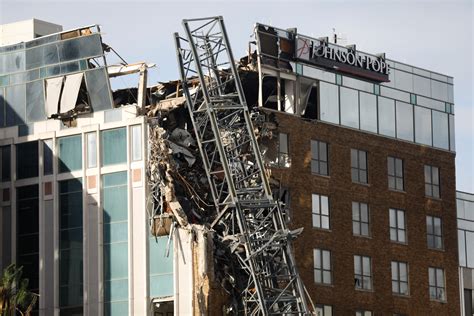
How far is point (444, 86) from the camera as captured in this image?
97.1 meters

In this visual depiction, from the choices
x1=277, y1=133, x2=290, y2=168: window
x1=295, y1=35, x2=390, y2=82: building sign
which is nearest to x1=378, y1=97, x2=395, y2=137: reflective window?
x1=295, y1=35, x2=390, y2=82: building sign

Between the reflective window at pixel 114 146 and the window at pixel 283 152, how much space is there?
8.56 m

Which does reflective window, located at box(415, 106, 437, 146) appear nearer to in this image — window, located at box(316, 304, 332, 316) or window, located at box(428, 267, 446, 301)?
window, located at box(428, 267, 446, 301)

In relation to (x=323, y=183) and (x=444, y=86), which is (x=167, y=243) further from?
(x=444, y=86)

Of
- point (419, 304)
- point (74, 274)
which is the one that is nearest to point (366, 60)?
point (419, 304)

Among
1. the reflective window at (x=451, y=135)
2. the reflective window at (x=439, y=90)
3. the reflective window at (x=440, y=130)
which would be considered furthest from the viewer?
the reflective window at (x=451, y=135)

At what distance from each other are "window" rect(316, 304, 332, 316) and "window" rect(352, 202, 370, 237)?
509 centimetres

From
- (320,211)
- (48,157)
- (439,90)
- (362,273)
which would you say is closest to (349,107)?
(320,211)

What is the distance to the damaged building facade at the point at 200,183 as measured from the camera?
80938 millimetres

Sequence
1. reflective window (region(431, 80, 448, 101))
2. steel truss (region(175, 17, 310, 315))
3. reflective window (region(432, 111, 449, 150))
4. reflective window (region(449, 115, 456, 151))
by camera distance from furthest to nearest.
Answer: reflective window (region(449, 115, 456, 151)) → reflective window (region(431, 80, 448, 101)) → reflective window (region(432, 111, 449, 150)) → steel truss (region(175, 17, 310, 315))

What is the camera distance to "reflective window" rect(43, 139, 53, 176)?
85188mm

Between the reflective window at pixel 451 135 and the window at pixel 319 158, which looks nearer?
the window at pixel 319 158

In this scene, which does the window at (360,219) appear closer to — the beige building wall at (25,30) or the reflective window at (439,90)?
the reflective window at (439,90)

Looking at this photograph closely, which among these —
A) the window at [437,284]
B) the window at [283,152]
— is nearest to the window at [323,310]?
the window at [283,152]
